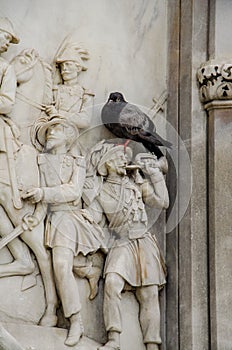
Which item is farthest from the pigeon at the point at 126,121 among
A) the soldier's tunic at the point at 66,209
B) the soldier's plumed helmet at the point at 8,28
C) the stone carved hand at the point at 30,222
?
the stone carved hand at the point at 30,222

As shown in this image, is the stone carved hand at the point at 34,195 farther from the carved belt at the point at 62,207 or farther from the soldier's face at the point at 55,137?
the soldier's face at the point at 55,137

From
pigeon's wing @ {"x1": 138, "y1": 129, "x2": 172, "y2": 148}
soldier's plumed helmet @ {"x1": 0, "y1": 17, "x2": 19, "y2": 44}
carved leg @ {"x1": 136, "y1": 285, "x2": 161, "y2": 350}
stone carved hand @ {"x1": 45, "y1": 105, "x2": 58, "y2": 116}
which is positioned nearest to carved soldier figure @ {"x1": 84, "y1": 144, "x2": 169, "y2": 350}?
carved leg @ {"x1": 136, "y1": 285, "x2": 161, "y2": 350}


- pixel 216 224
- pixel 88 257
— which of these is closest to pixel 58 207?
pixel 88 257

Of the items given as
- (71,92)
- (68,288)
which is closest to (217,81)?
(71,92)

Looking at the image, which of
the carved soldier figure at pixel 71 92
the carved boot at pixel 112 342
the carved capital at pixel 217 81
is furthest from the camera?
the carved capital at pixel 217 81

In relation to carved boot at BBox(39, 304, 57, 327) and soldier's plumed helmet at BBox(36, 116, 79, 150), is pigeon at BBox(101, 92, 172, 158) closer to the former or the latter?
soldier's plumed helmet at BBox(36, 116, 79, 150)

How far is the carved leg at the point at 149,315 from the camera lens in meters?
7.34

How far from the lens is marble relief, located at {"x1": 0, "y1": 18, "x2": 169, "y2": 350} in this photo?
718cm

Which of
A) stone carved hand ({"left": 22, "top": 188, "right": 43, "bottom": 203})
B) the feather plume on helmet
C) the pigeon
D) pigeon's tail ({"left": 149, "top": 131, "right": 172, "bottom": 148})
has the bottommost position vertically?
stone carved hand ({"left": 22, "top": 188, "right": 43, "bottom": 203})

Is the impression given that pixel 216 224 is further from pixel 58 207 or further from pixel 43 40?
pixel 43 40

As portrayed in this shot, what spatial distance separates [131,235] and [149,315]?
0.47 metres

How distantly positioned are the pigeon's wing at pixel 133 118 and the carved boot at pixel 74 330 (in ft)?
3.83

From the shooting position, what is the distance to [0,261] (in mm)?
7160

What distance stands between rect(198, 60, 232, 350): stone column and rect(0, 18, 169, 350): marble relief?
291mm
